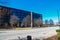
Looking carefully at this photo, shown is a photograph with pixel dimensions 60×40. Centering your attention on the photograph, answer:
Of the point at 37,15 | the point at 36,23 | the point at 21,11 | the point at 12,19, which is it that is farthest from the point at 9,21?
the point at 37,15

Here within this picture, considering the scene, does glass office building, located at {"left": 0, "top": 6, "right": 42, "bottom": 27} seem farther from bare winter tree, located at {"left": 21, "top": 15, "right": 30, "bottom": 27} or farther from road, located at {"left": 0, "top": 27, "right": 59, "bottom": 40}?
road, located at {"left": 0, "top": 27, "right": 59, "bottom": 40}

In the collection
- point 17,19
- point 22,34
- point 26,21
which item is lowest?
point 22,34

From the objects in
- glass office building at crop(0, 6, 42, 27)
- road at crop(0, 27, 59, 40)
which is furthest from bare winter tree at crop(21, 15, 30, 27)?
road at crop(0, 27, 59, 40)

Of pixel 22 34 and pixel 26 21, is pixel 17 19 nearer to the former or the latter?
pixel 26 21

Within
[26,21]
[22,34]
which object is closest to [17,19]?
[26,21]

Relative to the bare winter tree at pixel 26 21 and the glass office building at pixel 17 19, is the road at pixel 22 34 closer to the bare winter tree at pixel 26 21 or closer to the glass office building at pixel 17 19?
the glass office building at pixel 17 19

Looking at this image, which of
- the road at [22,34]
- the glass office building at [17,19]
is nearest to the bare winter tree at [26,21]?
the glass office building at [17,19]

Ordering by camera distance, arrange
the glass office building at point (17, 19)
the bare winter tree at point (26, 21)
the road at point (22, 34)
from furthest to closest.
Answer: the bare winter tree at point (26, 21), the glass office building at point (17, 19), the road at point (22, 34)

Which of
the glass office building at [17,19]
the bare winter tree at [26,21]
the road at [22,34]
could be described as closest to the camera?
the road at [22,34]

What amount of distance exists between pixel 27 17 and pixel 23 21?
3565mm

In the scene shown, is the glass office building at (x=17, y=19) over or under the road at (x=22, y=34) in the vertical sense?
over

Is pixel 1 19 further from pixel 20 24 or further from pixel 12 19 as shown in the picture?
pixel 20 24

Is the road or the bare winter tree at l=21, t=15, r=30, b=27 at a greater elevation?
the bare winter tree at l=21, t=15, r=30, b=27

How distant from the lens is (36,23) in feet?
404
